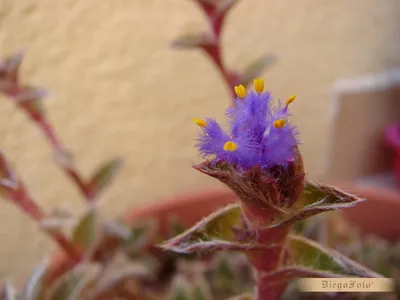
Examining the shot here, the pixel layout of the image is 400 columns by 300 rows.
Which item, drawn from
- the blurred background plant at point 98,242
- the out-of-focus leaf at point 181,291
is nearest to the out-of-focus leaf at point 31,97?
the blurred background plant at point 98,242

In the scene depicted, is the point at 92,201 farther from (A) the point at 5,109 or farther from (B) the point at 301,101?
(B) the point at 301,101

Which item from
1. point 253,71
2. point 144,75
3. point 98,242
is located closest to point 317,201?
point 253,71

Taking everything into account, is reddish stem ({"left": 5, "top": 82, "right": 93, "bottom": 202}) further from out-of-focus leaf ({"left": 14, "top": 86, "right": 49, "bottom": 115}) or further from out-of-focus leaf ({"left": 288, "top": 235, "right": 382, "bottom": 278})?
out-of-focus leaf ({"left": 288, "top": 235, "right": 382, "bottom": 278})

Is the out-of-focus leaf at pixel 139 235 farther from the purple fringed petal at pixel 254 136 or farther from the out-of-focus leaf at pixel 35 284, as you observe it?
the purple fringed petal at pixel 254 136

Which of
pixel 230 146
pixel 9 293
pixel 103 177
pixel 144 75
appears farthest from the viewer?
pixel 144 75

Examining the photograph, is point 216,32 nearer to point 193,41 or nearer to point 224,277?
point 193,41

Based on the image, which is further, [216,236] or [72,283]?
[72,283]

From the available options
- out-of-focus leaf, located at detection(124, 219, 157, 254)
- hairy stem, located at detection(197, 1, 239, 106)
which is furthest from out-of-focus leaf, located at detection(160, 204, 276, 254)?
out-of-focus leaf, located at detection(124, 219, 157, 254)
